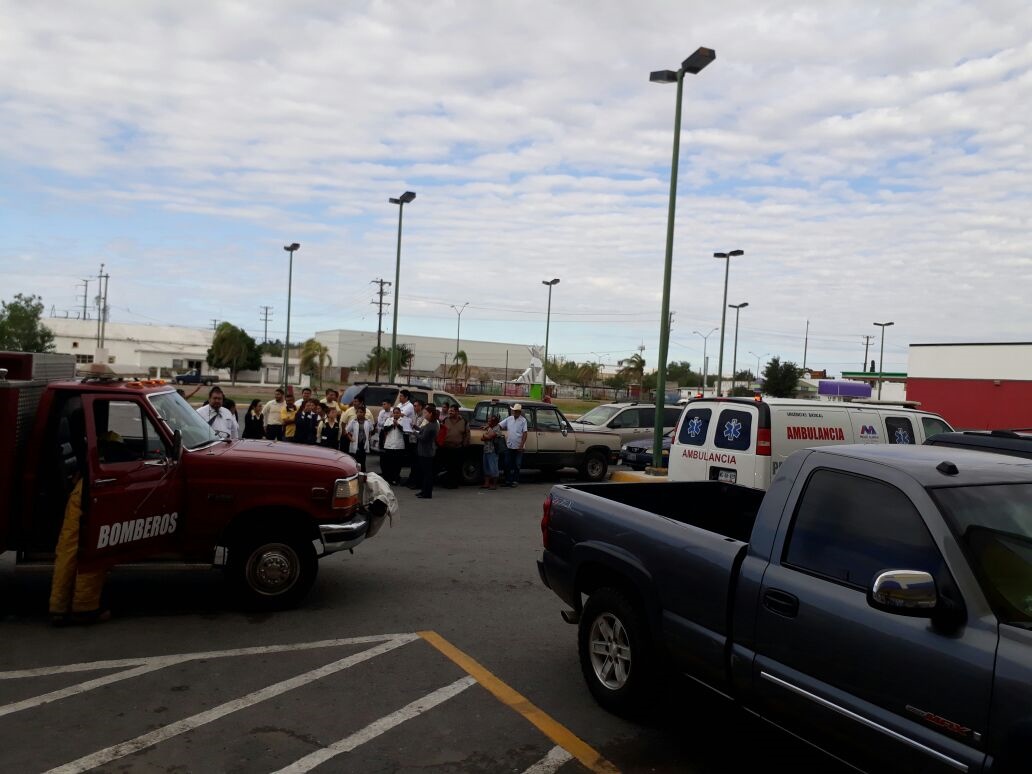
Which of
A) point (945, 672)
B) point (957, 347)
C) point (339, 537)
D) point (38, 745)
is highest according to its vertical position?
point (957, 347)

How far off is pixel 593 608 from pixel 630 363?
328 feet

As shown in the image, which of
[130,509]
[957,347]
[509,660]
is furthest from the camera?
[957,347]

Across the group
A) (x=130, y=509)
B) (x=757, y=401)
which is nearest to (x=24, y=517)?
(x=130, y=509)

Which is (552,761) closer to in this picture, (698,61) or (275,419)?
(275,419)

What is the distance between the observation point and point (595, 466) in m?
18.4

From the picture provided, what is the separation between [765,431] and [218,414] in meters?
8.05

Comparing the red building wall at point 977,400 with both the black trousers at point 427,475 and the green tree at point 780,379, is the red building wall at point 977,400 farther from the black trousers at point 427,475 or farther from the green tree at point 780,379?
the black trousers at point 427,475

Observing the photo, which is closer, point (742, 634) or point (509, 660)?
point (742, 634)

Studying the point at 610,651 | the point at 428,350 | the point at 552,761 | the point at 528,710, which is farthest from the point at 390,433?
the point at 428,350

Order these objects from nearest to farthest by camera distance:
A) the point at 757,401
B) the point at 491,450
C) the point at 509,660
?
the point at 509,660, the point at 757,401, the point at 491,450

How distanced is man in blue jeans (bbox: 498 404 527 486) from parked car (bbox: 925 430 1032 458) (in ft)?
32.3

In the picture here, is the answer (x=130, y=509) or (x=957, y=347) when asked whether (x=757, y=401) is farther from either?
(x=957, y=347)

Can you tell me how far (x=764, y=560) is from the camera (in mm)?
4129

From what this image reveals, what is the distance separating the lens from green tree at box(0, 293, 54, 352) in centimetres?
5506
